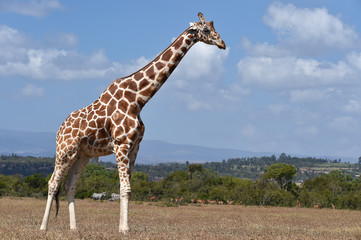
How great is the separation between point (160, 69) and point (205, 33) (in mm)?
1496

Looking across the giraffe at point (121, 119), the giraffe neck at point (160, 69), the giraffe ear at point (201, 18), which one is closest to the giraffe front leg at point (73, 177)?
the giraffe at point (121, 119)

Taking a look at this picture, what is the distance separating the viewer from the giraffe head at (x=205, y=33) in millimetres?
13141

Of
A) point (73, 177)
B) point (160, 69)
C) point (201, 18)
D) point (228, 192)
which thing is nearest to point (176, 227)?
point (73, 177)

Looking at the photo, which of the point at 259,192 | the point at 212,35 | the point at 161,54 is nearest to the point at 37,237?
the point at 161,54

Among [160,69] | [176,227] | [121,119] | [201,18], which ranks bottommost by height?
[176,227]

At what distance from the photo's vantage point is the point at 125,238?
1076 cm

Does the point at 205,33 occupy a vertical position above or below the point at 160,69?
above

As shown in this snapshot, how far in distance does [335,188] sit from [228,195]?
1411 centimetres

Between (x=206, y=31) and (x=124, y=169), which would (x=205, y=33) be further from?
(x=124, y=169)

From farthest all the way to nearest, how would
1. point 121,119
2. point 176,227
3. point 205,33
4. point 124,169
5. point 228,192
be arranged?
1. point 228,192
2. point 176,227
3. point 205,33
4. point 121,119
5. point 124,169

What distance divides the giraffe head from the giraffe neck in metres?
0.15

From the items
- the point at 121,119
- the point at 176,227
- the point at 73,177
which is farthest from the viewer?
the point at 176,227

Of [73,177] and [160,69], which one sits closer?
[160,69]

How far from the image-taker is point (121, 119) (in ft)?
41.4
